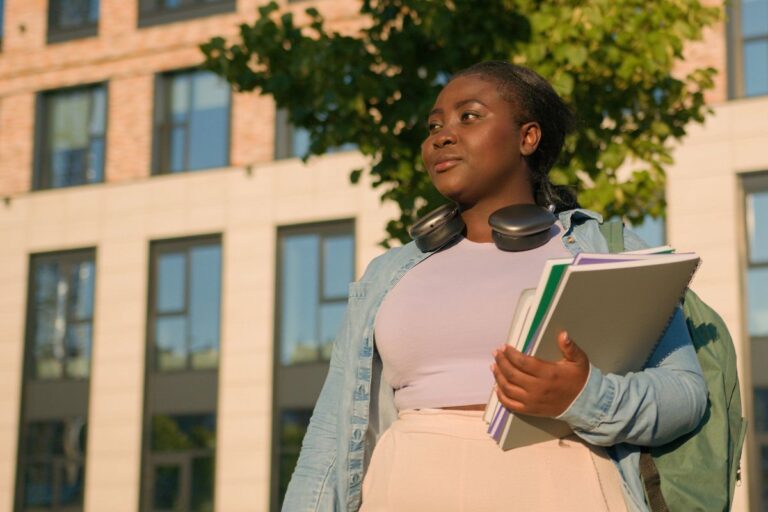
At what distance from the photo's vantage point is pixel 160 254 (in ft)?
74.7

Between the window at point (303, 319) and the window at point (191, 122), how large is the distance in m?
2.22

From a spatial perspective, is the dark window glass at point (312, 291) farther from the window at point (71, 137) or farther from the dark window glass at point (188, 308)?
the window at point (71, 137)

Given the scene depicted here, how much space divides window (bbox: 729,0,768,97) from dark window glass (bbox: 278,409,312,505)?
28.1 ft

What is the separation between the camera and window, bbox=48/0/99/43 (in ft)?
78.2

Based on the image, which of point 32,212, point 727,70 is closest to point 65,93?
point 32,212

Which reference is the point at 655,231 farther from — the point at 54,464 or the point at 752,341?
the point at 54,464

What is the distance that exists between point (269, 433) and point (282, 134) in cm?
510

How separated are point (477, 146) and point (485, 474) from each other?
84 centimetres

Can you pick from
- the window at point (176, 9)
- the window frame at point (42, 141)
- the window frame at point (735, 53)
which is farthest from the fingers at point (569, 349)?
the window frame at point (42, 141)

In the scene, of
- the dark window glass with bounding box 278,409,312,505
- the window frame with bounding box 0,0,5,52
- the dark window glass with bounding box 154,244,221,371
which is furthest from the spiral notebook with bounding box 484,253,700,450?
the window frame with bounding box 0,0,5,52

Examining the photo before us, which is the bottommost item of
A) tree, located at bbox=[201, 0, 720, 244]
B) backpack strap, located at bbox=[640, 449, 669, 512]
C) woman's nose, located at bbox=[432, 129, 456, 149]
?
backpack strap, located at bbox=[640, 449, 669, 512]

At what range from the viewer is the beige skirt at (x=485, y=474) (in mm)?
2758

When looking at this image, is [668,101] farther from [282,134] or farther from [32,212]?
[32,212]

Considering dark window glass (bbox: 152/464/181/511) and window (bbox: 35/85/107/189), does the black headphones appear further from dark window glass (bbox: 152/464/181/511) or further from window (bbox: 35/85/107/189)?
window (bbox: 35/85/107/189)
